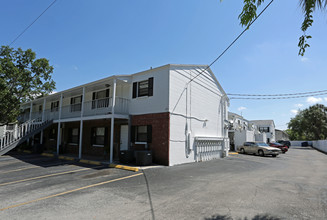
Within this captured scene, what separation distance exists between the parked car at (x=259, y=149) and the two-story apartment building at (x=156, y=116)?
15.6 ft

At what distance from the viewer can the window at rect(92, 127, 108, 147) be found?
15201 mm

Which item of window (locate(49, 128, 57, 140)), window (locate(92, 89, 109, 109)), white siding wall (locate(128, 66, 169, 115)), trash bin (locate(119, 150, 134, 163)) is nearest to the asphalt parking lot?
trash bin (locate(119, 150, 134, 163))

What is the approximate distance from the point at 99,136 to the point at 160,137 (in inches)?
257

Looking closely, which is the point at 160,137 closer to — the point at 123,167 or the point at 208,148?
the point at 123,167

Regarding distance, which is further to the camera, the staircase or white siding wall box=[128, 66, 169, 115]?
the staircase

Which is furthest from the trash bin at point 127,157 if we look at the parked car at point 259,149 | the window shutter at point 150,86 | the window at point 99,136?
the parked car at point 259,149

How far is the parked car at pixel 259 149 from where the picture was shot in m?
18.8

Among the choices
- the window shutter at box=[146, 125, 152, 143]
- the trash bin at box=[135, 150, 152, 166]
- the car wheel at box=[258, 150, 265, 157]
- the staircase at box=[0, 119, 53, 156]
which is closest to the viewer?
the trash bin at box=[135, 150, 152, 166]

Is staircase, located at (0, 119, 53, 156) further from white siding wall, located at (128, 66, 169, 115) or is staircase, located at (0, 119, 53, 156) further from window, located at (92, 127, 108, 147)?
white siding wall, located at (128, 66, 169, 115)

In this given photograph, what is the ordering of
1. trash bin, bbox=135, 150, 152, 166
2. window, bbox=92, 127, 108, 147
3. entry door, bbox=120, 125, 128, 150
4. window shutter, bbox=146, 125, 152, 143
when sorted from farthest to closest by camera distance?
1. window, bbox=92, 127, 108, 147
2. entry door, bbox=120, 125, 128, 150
3. window shutter, bbox=146, 125, 152, 143
4. trash bin, bbox=135, 150, 152, 166

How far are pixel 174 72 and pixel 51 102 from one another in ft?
52.7

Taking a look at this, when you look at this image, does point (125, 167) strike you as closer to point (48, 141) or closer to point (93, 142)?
point (93, 142)

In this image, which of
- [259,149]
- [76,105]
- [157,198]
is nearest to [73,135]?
[76,105]

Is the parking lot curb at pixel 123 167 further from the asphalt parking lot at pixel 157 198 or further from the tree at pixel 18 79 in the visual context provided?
the tree at pixel 18 79
